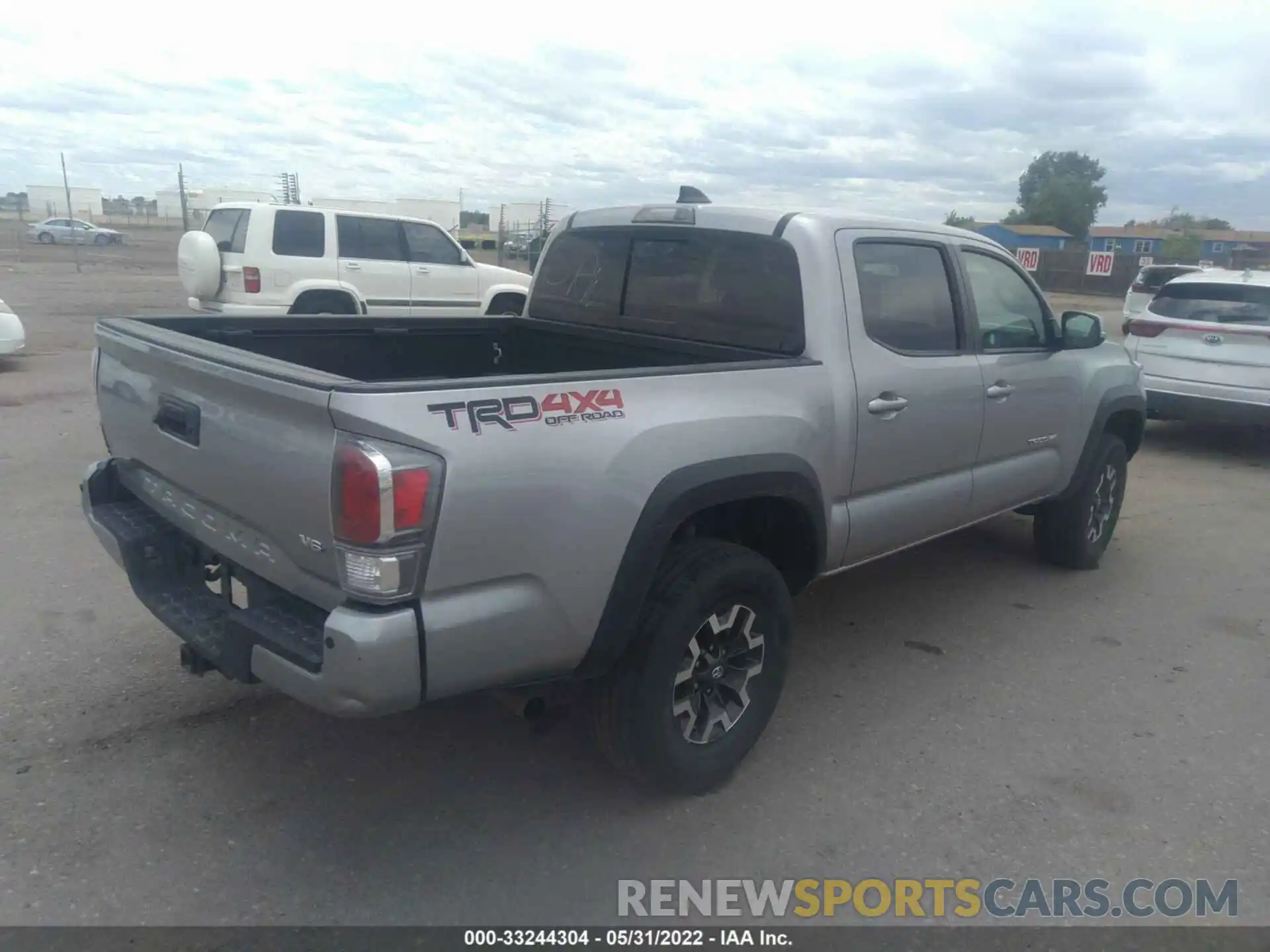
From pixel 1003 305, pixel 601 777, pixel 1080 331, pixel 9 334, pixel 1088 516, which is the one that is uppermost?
pixel 1003 305

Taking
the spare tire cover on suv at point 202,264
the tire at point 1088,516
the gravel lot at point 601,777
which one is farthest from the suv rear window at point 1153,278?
the spare tire cover on suv at point 202,264

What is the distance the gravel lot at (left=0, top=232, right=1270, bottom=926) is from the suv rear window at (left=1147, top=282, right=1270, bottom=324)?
15.2 ft

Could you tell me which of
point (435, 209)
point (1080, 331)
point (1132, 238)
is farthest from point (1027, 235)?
point (1080, 331)

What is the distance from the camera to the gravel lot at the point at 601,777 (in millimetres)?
2936

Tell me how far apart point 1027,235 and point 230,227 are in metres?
73.8

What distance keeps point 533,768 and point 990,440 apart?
→ 258cm

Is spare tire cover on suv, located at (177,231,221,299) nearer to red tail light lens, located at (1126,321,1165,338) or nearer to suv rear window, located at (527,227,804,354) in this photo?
suv rear window, located at (527,227,804,354)

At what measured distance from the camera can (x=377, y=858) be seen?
3.03 meters

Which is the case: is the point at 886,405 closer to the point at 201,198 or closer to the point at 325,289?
the point at 325,289

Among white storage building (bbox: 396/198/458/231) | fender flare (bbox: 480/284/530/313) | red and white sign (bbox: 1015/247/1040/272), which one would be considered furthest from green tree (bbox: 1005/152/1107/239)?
fender flare (bbox: 480/284/530/313)

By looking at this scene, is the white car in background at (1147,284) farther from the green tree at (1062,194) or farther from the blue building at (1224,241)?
the green tree at (1062,194)

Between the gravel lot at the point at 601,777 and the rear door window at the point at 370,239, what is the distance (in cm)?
779

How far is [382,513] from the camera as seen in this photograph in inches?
95.3

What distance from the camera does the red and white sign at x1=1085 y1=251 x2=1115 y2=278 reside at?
34219 mm
